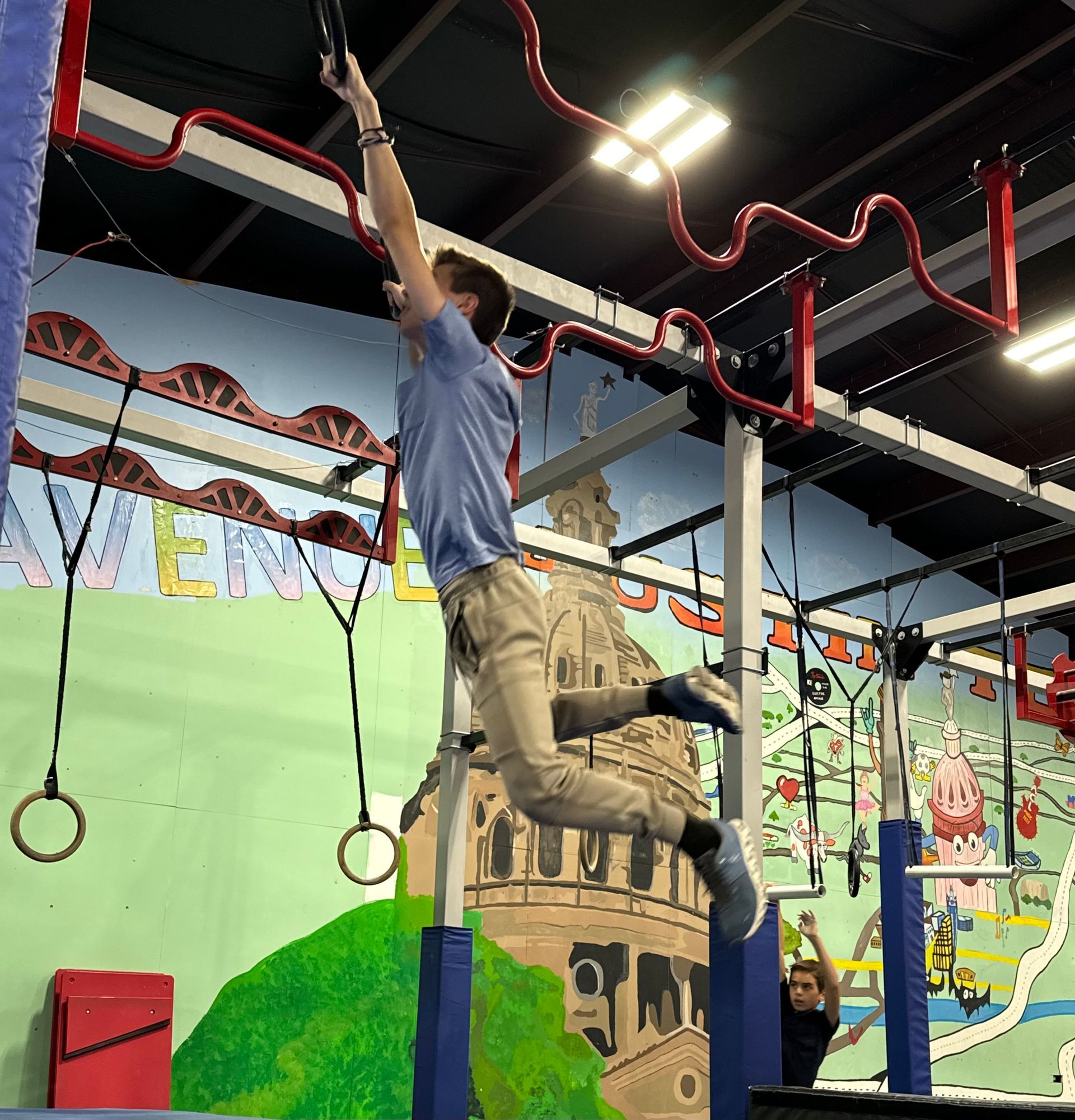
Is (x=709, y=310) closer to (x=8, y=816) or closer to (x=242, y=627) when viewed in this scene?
(x=242, y=627)

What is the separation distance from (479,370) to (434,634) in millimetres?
4210

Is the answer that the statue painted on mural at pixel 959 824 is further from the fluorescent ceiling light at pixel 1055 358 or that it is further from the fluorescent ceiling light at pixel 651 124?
the fluorescent ceiling light at pixel 651 124

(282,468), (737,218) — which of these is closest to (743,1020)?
(737,218)

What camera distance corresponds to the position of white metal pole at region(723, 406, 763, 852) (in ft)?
12.9

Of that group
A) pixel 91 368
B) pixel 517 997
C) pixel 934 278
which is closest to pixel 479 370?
pixel 91 368

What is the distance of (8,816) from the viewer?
5148 mm

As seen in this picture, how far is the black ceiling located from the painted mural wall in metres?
0.41

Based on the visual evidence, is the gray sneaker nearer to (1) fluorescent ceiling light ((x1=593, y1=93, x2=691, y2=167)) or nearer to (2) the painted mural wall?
(2) the painted mural wall

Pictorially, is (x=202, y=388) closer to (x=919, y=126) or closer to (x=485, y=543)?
(x=485, y=543)

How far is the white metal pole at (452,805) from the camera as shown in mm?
4758

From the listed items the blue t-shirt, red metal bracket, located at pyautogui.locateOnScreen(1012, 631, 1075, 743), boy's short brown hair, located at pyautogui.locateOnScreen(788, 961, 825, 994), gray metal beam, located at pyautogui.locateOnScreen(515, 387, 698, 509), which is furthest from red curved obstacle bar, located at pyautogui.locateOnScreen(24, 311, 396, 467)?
red metal bracket, located at pyautogui.locateOnScreen(1012, 631, 1075, 743)

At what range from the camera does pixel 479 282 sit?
268cm

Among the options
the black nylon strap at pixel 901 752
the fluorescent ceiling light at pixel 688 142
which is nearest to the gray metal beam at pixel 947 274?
the fluorescent ceiling light at pixel 688 142

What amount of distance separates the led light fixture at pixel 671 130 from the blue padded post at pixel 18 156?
157 inches
